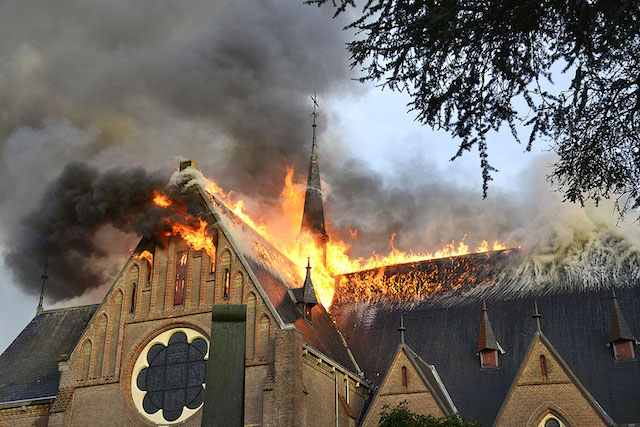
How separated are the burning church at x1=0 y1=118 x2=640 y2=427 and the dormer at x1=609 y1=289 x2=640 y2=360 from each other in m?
0.06

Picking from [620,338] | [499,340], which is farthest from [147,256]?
[620,338]

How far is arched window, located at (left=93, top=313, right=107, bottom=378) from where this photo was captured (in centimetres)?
3177

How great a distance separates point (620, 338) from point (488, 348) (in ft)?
17.1

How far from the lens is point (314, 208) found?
44469 mm

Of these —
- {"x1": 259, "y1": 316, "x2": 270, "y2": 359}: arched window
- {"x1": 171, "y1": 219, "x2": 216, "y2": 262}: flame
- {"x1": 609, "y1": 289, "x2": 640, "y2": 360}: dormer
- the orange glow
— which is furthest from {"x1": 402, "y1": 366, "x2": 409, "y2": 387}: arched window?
the orange glow

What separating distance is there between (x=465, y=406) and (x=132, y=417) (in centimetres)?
1324

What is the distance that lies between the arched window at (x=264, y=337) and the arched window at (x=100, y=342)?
7312 mm

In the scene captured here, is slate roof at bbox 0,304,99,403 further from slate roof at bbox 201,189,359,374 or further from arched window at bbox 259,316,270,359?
arched window at bbox 259,316,270,359

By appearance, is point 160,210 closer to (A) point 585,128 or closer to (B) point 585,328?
(B) point 585,328

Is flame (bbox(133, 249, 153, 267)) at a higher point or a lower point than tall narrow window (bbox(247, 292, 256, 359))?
higher

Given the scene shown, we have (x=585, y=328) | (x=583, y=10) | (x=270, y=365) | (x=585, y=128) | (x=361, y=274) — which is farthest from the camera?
→ (x=361, y=274)

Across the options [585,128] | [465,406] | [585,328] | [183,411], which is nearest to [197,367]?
[183,411]

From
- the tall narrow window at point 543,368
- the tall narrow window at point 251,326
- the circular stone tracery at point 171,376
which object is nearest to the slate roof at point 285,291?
the tall narrow window at point 251,326

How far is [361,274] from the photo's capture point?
4094cm
